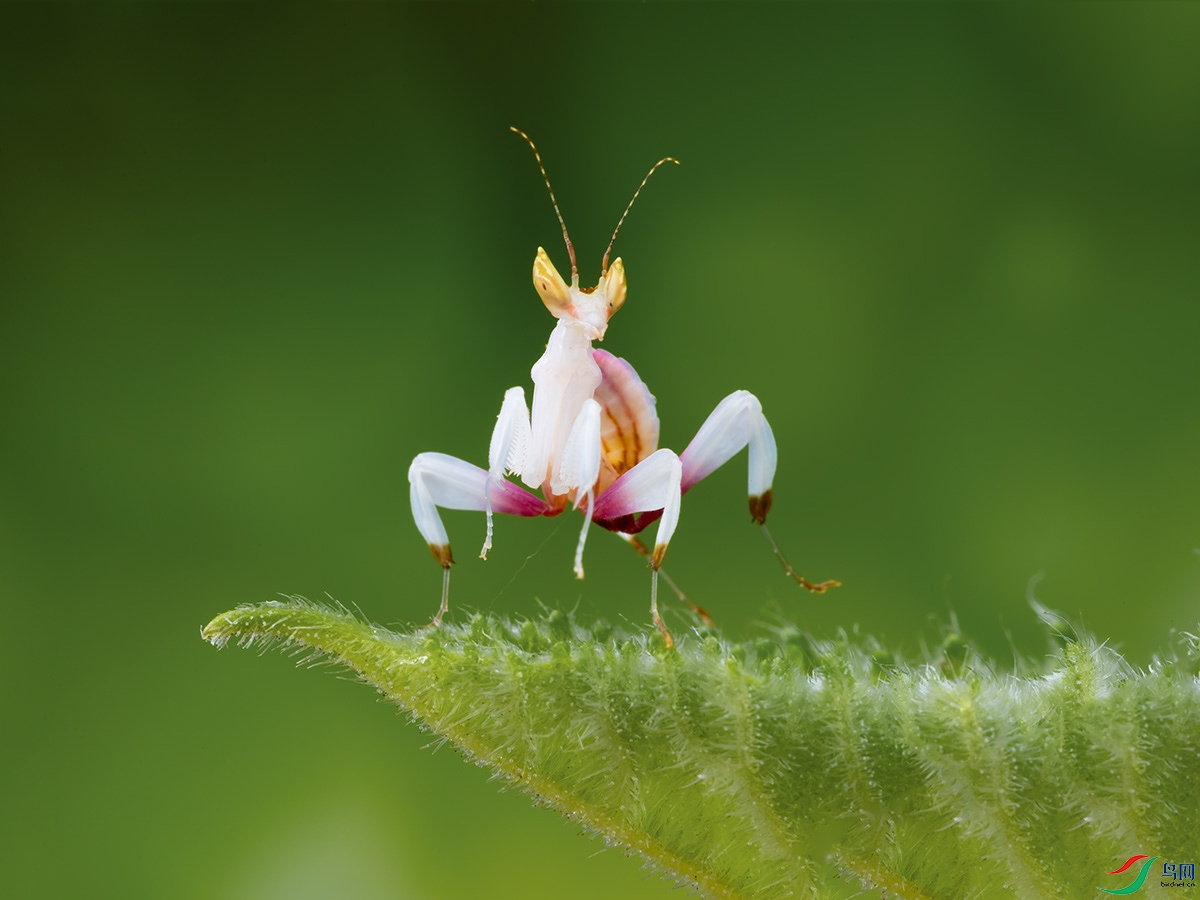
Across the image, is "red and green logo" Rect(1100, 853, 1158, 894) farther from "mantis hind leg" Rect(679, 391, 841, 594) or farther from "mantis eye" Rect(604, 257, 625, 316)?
"mantis eye" Rect(604, 257, 625, 316)

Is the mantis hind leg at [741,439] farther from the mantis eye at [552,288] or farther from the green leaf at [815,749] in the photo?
the green leaf at [815,749]

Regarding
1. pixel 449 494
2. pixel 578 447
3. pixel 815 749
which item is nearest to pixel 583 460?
pixel 578 447

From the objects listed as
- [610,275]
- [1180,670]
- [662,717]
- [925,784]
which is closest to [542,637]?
[662,717]

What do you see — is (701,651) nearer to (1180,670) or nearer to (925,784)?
(925,784)

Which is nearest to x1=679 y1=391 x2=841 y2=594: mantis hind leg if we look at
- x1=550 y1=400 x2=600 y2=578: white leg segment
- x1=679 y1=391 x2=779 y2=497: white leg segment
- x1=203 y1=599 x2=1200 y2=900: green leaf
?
x1=679 y1=391 x2=779 y2=497: white leg segment

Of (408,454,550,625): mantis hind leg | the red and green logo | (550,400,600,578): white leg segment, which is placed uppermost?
(550,400,600,578): white leg segment

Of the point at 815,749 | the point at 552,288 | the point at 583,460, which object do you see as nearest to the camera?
the point at 815,749

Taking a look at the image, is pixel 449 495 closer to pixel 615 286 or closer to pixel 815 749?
pixel 615 286
